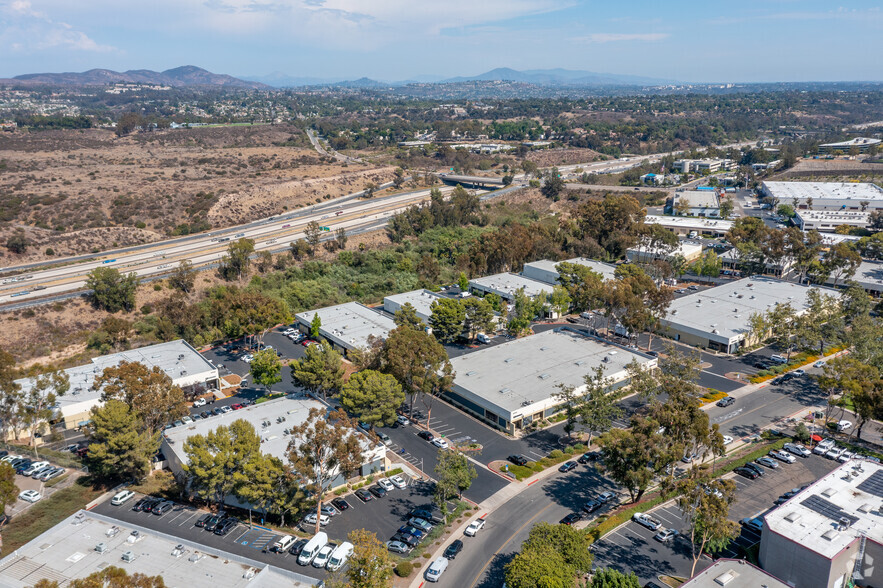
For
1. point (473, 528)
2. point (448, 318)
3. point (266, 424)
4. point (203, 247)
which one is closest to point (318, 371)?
point (266, 424)

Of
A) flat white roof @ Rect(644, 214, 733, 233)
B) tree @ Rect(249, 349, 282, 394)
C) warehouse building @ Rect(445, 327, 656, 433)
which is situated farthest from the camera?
flat white roof @ Rect(644, 214, 733, 233)

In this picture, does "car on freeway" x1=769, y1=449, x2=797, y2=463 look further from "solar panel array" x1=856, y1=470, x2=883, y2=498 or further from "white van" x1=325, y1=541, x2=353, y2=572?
"white van" x1=325, y1=541, x2=353, y2=572

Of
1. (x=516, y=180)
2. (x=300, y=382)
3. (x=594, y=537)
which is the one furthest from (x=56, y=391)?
(x=516, y=180)

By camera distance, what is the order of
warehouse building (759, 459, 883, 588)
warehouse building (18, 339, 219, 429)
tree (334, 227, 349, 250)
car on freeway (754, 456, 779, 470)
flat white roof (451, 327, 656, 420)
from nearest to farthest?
1. warehouse building (759, 459, 883, 588)
2. car on freeway (754, 456, 779, 470)
3. warehouse building (18, 339, 219, 429)
4. flat white roof (451, 327, 656, 420)
5. tree (334, 227, 349, 250)

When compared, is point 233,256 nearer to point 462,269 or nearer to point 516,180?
point 462,269

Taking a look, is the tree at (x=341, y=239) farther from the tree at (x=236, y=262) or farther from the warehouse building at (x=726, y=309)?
the warehouse building at (x=726, y=309)

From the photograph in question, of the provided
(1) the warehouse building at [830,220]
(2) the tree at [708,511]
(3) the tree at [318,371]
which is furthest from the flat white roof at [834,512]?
(1) the warehouse building at [830,220]

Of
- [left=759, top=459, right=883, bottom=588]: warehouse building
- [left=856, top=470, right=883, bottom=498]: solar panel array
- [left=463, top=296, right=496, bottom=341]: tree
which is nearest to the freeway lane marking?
[left=759, top=459, right=883, bottom=588]: warehouse building
